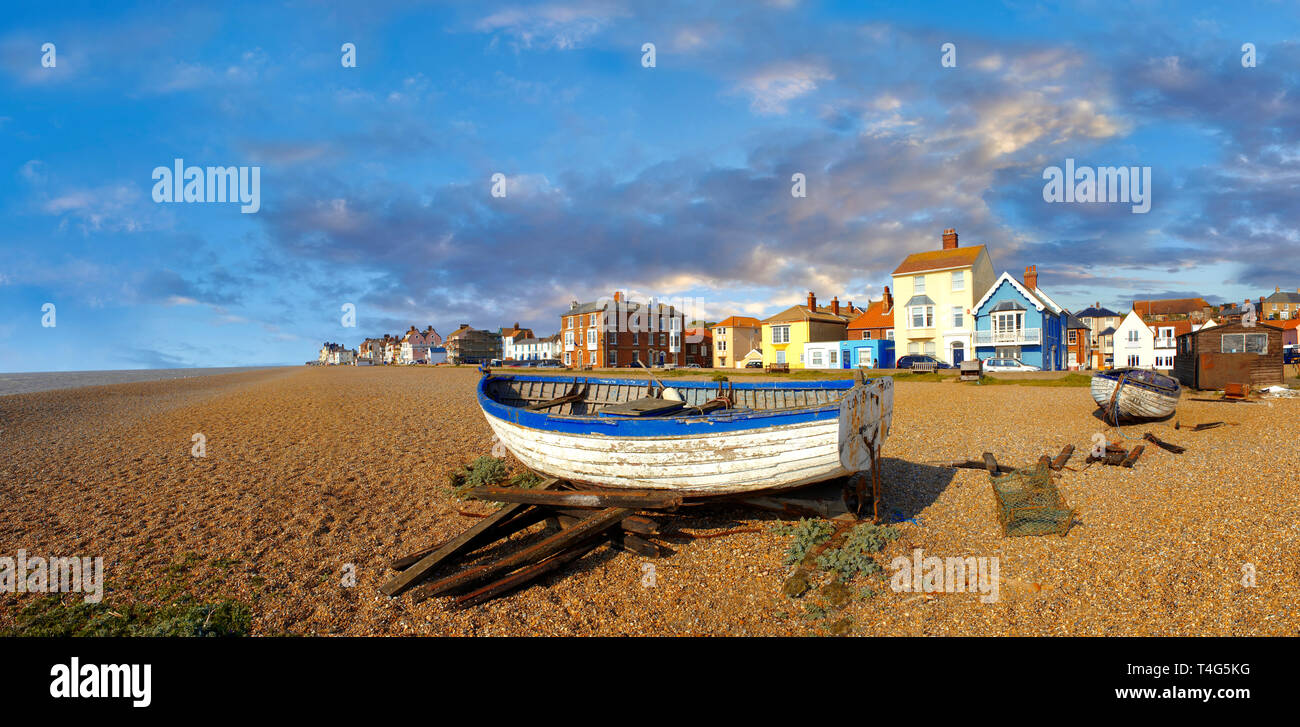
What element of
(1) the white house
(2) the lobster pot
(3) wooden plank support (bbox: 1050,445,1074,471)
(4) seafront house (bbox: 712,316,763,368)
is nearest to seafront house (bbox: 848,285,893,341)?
(1) the white house

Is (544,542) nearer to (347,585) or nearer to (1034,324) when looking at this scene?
(347,585)

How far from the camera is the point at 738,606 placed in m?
6.79

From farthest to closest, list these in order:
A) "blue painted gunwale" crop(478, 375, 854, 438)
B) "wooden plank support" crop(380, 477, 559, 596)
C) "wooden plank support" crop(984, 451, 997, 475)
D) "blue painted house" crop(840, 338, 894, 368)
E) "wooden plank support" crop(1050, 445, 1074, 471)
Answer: "blue painted house" crop(840, 338, 894, 368)
"wooden plank support" crop(1050, 445, 1074, 471)
"wooden plank support" crop(984, 451, 997, 475)
"blue painted gunwale" crop(478, 375, 854, 438)
"wooden plank support" crop(380, 477, 559, 596)

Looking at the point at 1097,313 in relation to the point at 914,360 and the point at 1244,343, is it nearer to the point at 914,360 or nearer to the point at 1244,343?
the point at 914,360

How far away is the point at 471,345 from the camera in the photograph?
457 ft

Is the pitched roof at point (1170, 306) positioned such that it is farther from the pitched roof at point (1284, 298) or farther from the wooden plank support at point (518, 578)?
the wooden plank support at point (518, 578)

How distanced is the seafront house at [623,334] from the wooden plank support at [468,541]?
71217 millimetres

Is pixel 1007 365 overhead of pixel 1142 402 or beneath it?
overhead

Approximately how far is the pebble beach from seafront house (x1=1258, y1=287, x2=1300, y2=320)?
11082 centimetres

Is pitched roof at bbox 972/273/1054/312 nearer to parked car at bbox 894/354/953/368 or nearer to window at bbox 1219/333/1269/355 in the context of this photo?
parked car at bbox 894/354/953/368

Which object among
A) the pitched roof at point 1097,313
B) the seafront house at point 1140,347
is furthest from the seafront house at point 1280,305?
the seafront house at point 1140,347

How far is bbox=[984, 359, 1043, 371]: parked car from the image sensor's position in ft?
151

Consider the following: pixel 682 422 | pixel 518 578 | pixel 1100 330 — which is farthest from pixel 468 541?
pixel 1100 330

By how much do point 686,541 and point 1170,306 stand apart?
388 ft
